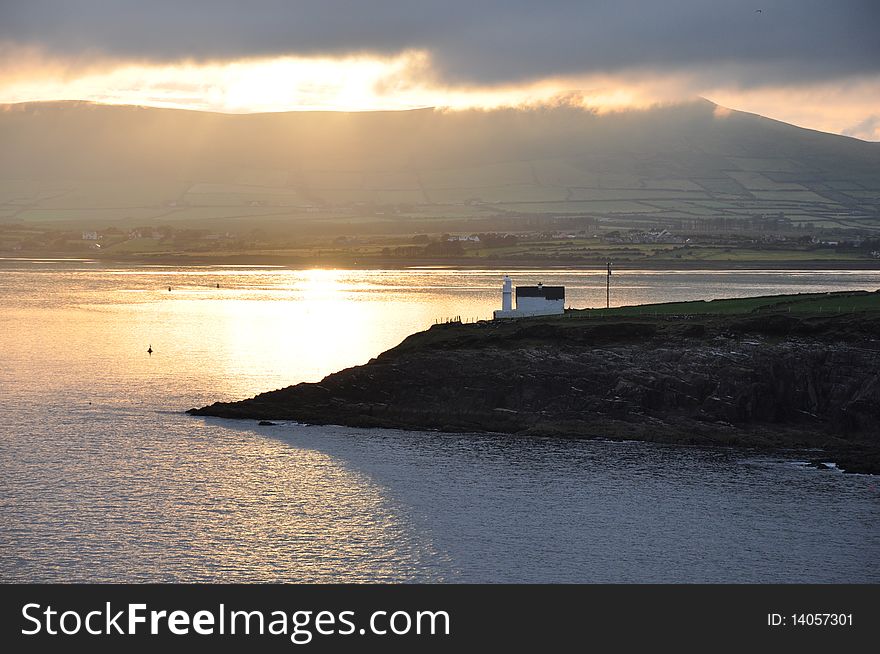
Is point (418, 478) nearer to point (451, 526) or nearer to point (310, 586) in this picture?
point (451, 526)

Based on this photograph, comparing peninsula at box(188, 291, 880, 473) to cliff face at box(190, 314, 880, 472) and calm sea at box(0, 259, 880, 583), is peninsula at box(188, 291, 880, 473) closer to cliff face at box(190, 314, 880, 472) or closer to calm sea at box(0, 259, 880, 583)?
cliff face at box(190, 314, 880, 472)

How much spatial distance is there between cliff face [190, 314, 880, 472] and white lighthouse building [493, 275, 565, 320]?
1317 centimetres

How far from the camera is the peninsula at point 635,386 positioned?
53.7m

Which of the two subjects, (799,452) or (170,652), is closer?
(170,652)

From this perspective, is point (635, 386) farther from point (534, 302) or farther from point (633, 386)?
point (534, 302)

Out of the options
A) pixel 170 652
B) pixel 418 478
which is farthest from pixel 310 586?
pixel 418 478

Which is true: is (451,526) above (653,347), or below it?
below

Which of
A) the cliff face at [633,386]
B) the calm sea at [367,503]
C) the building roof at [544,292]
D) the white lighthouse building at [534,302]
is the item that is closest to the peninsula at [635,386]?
the cliff face at [633,386]

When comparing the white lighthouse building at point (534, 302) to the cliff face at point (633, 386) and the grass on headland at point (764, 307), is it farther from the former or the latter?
the cliff face at point (633, 386)

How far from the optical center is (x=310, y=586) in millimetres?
33219

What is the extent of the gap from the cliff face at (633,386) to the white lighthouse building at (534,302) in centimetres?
1317

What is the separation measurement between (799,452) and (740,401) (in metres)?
5.16

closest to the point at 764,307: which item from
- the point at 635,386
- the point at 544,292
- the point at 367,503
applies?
the point at 544,292

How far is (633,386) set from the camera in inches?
2205
